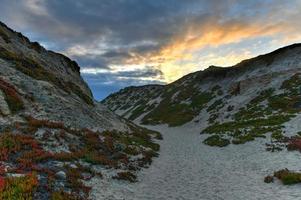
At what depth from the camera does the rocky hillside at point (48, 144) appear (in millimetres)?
17781

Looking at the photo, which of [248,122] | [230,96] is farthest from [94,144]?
[230,96]

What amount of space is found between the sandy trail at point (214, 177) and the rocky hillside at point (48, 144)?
195cm

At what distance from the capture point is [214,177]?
2442cm

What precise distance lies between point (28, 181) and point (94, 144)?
13781 millimetres

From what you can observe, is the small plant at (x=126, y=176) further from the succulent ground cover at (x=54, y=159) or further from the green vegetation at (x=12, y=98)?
the green vegetation at (x=12, y=98)

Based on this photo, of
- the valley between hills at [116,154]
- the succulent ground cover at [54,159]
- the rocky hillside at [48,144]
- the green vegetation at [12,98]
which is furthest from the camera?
the green vegetation at [12,98]

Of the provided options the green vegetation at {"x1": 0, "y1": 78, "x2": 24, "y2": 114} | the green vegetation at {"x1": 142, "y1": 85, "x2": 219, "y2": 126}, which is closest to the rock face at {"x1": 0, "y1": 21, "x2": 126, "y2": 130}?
the green vegetation at {"x1": 0, "y1": 78, "x2": 24, "y2": 114}

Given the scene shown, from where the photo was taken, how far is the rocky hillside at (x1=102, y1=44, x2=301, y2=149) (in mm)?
42969

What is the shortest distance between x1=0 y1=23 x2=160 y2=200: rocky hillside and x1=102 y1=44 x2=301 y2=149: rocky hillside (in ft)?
52.1

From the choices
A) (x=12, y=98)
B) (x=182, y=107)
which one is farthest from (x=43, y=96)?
(x=182, y=107)

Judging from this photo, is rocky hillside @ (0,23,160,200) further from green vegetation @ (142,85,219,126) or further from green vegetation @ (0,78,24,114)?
green vegetation @ (142,85,219,126)

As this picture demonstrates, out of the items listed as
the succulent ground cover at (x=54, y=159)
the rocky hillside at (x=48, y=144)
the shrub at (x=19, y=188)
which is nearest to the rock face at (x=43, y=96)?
the rocky hillside at (x=48, y=144)

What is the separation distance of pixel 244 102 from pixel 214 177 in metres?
44.9

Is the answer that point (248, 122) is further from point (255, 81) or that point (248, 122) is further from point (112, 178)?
point (112, 178)
